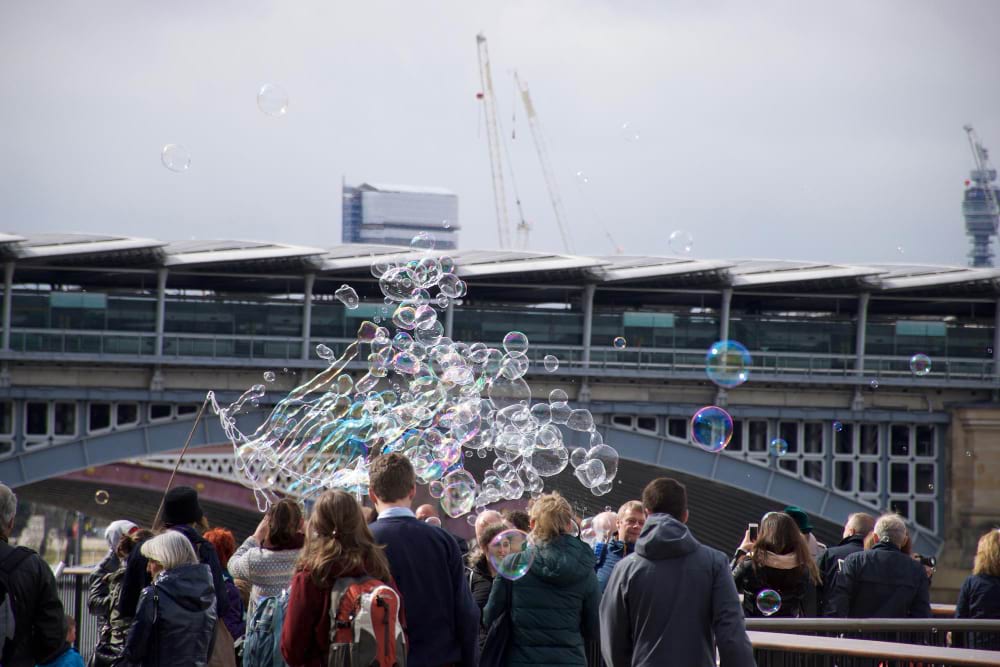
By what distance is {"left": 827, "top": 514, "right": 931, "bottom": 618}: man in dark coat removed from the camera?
1075cm

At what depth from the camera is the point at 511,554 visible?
28.3 ft

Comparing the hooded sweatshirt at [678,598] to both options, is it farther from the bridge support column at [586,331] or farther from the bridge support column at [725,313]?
the bridge support column at [725,313]

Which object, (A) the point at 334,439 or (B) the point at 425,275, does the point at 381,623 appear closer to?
(A) the point at 334,439

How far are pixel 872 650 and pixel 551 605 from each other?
1.86 metres

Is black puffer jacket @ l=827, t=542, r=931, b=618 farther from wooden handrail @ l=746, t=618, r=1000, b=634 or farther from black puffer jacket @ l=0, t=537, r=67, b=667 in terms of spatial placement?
black puffer jacket @ l=0, t=537, r=67, b=667

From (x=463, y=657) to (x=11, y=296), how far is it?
27109 millimetres

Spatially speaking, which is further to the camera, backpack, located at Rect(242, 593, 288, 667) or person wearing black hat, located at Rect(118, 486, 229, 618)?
person wearing black hat, located at Rect(118, 486, 229, 618)

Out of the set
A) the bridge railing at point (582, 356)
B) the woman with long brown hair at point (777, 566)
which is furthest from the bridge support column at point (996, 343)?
the woman with long brown hair at point (777, 566)

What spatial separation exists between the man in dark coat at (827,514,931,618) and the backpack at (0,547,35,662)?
6180mm

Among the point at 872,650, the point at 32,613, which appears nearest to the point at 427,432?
the point at 32,613

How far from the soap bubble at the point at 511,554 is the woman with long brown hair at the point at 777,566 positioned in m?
1.79

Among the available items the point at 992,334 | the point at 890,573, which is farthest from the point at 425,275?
the point at 992,334

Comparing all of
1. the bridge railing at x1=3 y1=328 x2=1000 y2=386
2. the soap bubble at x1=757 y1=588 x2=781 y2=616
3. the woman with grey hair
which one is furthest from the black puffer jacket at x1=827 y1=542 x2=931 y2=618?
the bridge railing at x1=3 y1=328 x2=1000 y2=386

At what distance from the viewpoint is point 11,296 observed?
3189cm
